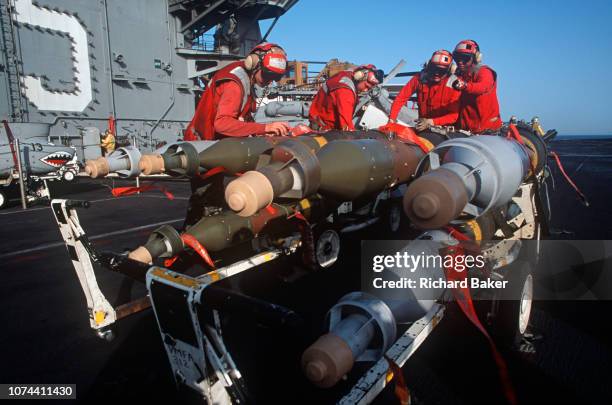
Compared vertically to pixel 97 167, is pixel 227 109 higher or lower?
higher

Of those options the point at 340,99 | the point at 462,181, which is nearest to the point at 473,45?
the point at 340,99

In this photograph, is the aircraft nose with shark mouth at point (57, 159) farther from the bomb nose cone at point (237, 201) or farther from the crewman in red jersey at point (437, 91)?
the bomb nose cone at point (237, 201)

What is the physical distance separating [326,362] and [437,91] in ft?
21.5

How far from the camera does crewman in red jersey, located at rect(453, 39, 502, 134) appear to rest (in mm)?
6393

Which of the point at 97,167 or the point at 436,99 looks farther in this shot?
the point at 436,99

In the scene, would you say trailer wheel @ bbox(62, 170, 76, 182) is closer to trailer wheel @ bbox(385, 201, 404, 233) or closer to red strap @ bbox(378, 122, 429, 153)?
trailer wheel @ bbox(385, 201, 404, 233)

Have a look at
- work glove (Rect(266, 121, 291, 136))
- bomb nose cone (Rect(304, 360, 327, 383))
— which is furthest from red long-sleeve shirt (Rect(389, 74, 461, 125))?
bomb nose cone (Rect(304, 360, 327, 383))

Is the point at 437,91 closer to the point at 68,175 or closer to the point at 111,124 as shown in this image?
the point at 68,175

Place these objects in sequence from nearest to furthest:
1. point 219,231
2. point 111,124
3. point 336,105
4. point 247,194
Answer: point 247,194 < point 219,231 < point 336,105 < point 111,124

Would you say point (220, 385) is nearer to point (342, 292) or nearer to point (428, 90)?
point (342, 292)

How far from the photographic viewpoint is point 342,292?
5426 millimetres

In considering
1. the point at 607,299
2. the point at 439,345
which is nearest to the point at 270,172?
the point at 439,345

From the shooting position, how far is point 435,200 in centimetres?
233

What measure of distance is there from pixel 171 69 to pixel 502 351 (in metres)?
28.1
